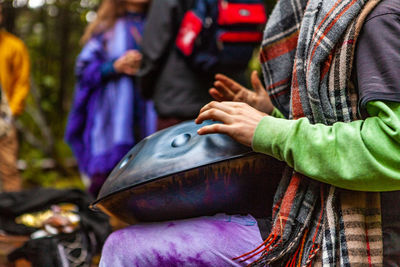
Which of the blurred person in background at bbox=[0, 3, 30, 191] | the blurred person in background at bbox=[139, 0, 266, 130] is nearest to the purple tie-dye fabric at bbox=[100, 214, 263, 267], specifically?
the blurred person in background at bbox=[139, 0, 266, 130]

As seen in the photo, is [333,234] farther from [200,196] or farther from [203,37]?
[203,37]

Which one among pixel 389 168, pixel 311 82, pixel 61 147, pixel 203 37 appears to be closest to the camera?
pixel 389 168

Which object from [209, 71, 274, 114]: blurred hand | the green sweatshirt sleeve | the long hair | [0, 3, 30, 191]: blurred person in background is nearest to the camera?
the green sweatshirt sleeve

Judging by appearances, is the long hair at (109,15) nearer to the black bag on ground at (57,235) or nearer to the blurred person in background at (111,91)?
the blurred person in background at (111,91)

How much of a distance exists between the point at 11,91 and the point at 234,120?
3.82 metres

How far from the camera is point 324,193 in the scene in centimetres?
129

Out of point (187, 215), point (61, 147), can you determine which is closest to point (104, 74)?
point (187, 215)

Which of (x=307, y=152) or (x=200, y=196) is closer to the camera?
(x=307, y=152)

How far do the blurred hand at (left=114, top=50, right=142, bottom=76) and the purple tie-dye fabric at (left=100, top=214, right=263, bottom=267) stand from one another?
2233mm

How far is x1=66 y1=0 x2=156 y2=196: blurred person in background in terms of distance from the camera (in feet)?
11.7

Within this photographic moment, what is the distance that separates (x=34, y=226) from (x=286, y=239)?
1561 millimetres

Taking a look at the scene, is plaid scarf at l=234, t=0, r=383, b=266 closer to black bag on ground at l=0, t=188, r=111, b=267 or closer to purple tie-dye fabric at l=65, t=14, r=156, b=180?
black bag on ground at l=0, t=188, r=111, b=267

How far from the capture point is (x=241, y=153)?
1.31 metres

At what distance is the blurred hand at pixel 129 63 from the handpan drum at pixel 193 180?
213cm
